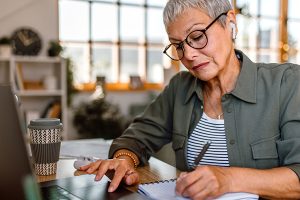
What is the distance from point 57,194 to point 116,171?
198mm

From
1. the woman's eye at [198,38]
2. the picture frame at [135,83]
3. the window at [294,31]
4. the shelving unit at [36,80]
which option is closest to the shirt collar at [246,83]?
the woman's eye at [198,38]

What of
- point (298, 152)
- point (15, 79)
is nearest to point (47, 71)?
point (15, 79)

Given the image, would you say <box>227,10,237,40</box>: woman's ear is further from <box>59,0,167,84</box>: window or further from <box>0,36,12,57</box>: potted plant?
<box>59,0,167,84</box>: window

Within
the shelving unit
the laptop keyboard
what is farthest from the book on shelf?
the laptop keyboard

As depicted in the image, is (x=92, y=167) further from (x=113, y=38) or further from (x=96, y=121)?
(x=113, y=38)

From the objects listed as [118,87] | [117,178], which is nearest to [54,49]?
[118,87]

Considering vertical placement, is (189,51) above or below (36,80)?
above

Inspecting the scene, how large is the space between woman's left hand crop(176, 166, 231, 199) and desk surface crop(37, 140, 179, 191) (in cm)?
20

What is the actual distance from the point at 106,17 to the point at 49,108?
4.84 ft

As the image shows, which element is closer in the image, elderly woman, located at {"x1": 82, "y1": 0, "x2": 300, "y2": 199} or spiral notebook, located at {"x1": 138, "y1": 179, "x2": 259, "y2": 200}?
spiral notebook, located at {"x1": 138, "y1": 179, "x2": 259, "y2": 200}

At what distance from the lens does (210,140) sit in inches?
52.3

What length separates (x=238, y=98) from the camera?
1.30 metres

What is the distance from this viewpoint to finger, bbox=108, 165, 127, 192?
0.99 meters

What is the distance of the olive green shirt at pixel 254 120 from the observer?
3.93 ft
